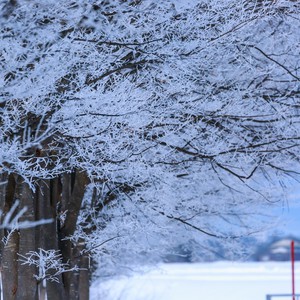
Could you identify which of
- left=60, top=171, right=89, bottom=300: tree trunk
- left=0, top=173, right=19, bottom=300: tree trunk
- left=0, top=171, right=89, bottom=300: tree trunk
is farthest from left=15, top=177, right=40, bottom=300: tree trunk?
left=60, top=171, right=89, bottom=300: tree trunk

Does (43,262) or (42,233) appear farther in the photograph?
(42,233)

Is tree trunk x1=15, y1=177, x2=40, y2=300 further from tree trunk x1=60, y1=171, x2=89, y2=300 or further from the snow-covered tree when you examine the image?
tree trunk x1=60, y1=171, x2=89, y2=300

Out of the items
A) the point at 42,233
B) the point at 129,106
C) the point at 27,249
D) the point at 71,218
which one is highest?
the point at 129,106

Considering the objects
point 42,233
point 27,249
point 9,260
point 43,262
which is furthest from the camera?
point 42,233

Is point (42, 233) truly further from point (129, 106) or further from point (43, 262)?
point (129, 106)

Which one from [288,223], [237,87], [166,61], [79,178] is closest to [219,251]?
[288,223]

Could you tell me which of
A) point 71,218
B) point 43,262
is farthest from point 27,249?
point 71,218

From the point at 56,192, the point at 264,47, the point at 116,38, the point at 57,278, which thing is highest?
the point at 264,47

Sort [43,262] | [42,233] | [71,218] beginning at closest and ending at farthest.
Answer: [43,262]
[42,233]
[71,218]

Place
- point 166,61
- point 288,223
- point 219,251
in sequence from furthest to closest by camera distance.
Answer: point 219,251
point 288,223
point 166,61

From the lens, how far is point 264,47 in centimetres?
1355

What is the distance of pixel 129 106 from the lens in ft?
36.3

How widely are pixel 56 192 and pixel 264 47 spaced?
402 cm

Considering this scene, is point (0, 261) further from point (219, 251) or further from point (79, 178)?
point (219, 251)
